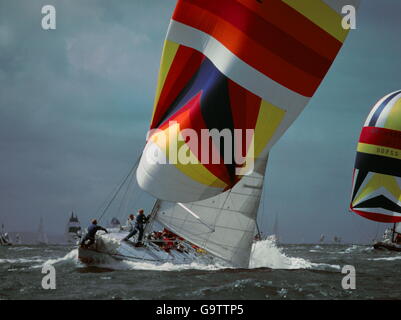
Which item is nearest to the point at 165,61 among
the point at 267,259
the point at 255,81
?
the point at 255,81

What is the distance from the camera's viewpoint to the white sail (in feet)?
53.5

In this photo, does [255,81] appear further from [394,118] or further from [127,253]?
[394,118]

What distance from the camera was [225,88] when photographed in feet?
32.9

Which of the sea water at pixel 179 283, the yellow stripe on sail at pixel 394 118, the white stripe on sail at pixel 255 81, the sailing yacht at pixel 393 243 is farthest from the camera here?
the sailing yacht at pixel 393 243

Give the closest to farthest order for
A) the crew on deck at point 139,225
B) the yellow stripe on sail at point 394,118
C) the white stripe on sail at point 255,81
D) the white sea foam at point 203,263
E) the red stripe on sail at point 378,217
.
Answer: the white stripe on sail at point 255,81 < the white sea foam at point 203,263 < the crew on deck at point 139,225 < the yellow stripe on sail at point 394,118 < the red stripe on sail at point 378,217

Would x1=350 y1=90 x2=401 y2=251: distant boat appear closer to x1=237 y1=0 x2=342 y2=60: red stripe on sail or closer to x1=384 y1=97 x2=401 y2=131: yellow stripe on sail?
x1=384 y1=97 x2=401 y2=131: yellow stripe on sail

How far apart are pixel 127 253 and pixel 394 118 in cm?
2209

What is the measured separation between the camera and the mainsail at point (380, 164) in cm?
3170

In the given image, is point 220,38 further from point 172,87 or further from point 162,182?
point 162,182

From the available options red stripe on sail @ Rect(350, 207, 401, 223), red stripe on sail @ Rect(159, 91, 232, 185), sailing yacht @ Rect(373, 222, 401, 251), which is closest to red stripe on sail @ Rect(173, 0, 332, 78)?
red stripe on sail @ Rect(159, 91, 232, 185)

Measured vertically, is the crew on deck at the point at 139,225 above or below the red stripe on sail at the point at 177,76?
below

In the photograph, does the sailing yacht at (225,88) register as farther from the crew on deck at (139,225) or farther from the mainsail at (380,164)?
the mainsail at (380,164)

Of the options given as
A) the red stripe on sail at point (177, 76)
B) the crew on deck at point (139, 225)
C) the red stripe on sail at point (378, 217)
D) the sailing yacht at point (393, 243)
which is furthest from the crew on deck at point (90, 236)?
the sailing yacht at point (393, 243)
